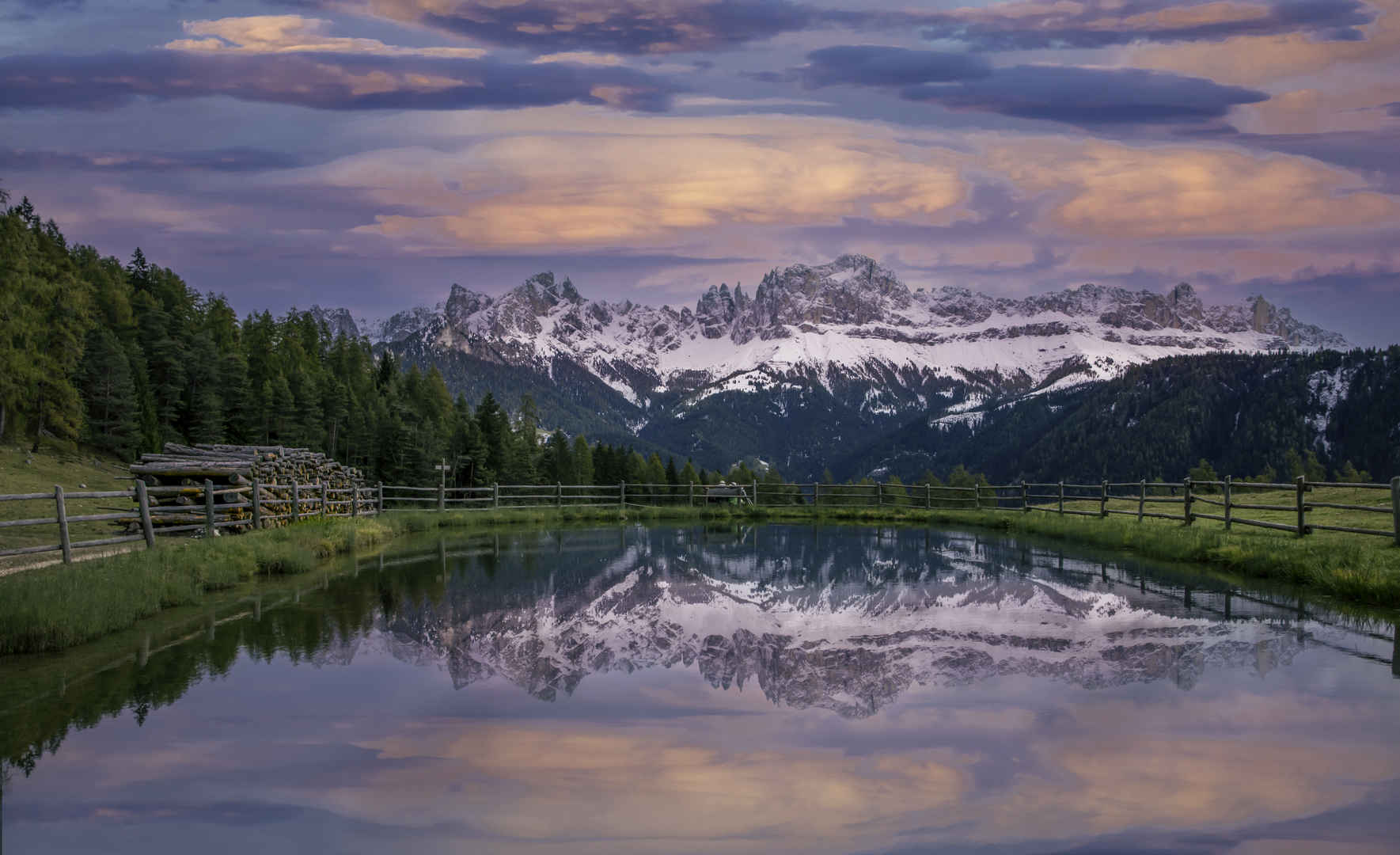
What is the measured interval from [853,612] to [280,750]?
1036 centimetres

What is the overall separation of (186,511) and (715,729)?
68.3 ft

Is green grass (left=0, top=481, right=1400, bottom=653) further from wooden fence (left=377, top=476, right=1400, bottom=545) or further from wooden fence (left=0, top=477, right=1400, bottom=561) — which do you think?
wooden fence (left=377, top=476, right=1400, bottom=545)

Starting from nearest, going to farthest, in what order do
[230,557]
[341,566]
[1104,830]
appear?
[1104,830] < [230,557] < [341,566]

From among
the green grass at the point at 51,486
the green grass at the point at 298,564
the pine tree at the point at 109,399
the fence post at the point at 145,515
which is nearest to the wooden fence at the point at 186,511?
the fence post at the point at 145,515

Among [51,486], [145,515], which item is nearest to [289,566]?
[145,515]

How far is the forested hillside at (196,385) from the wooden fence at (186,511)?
26064 mm

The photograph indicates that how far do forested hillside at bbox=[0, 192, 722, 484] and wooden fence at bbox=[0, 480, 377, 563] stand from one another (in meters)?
26.1

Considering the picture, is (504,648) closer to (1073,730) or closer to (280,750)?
(280,750)

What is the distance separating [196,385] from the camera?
7838 centimetres

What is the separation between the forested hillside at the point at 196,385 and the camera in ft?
191

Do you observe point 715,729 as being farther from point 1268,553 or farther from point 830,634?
point 1268,553

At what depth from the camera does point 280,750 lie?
9164 mm

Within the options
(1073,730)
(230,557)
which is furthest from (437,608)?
(1073,730)

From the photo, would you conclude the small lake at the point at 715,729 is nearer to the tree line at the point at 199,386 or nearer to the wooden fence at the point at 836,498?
the wooden fence at the point at 836,498
